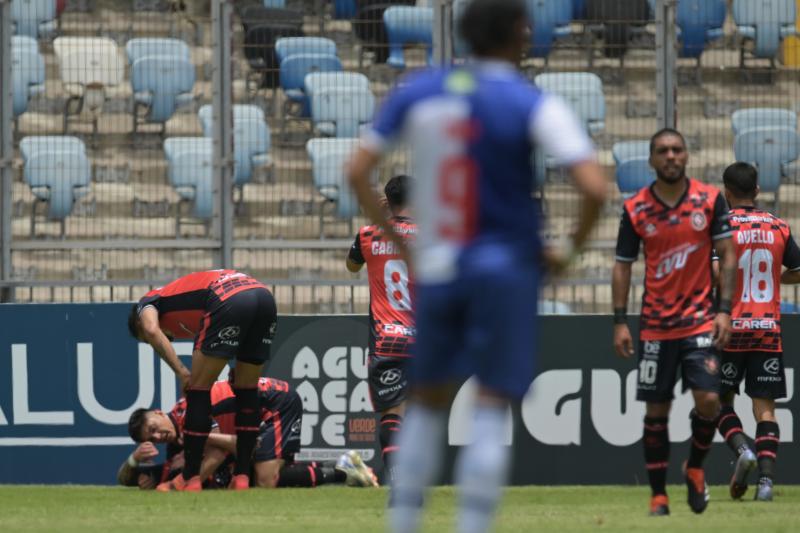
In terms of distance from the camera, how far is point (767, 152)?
13.0 metres

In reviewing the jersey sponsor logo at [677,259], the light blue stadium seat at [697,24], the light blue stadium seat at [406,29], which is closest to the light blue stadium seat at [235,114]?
the light blue stadium seat at [406,29]

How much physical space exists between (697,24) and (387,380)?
4835mm

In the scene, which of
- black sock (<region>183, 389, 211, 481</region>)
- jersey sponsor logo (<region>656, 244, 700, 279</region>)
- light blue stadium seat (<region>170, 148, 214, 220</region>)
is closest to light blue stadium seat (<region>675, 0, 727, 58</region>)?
light blue stadium seat (<region>170, 148, 214, 220</region>)

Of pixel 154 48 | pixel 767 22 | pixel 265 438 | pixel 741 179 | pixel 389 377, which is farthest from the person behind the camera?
pixel 767 22

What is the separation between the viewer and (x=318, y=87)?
12914 millimetres

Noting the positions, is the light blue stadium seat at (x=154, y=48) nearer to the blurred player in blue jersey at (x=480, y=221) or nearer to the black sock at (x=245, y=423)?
the black sock at (x=245, y=423)

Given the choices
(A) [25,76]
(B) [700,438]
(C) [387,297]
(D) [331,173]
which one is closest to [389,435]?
(C) [387,297]

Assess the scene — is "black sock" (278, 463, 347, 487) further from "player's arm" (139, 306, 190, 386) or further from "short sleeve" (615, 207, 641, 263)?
"short sleeve" (615, 207, 641, 263)

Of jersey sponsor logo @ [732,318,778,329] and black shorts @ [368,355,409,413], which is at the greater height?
jersey sponsor logo @ [732,318,778,329]

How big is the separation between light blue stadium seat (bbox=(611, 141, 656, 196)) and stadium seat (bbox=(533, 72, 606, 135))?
294 mm

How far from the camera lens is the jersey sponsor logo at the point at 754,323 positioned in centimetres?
1063

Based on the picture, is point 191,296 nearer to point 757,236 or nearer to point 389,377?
point 389,377

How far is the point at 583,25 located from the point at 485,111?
8.43 meters

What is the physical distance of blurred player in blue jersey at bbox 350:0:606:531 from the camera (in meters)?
4.84
